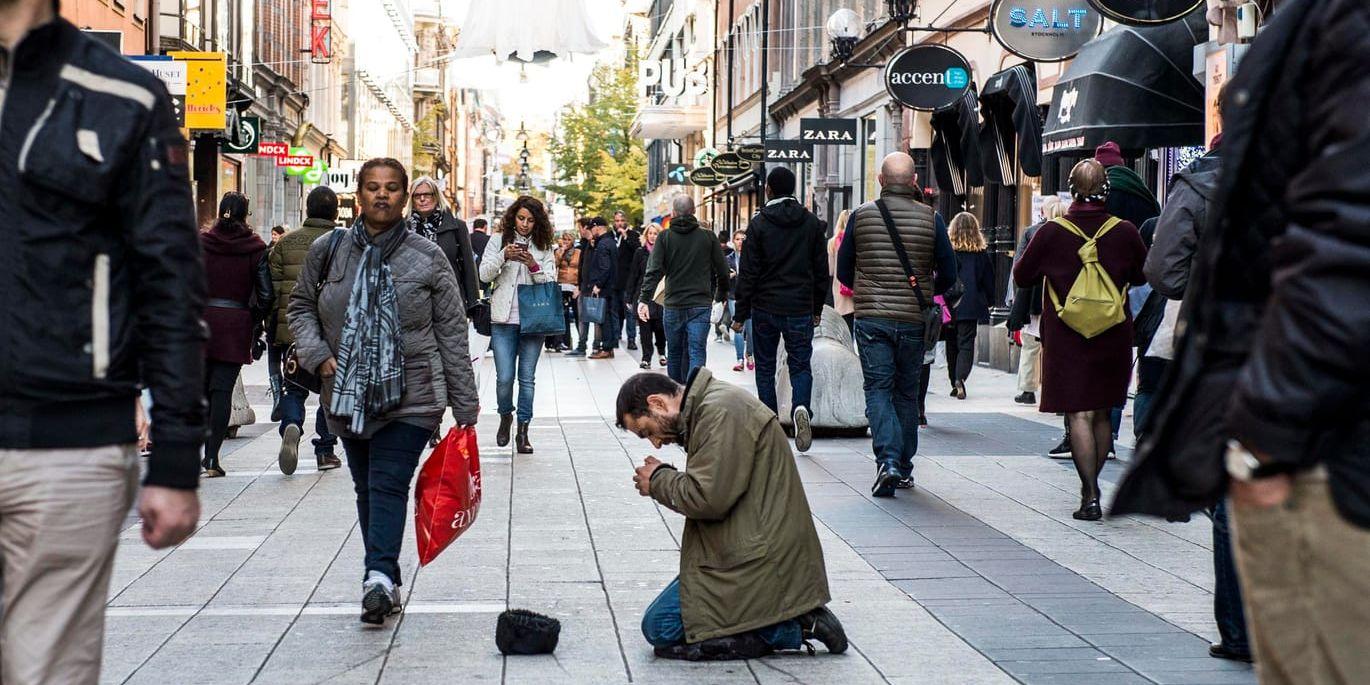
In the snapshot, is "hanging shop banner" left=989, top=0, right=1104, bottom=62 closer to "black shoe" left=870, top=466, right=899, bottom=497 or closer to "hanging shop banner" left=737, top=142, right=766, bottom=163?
"black shoe" left=870, top=466, right=899, bottom=497

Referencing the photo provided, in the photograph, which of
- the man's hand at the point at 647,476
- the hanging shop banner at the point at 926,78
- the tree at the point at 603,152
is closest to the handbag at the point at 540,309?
the man's hand at the point at 647,476

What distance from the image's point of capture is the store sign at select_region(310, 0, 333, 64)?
159 feet

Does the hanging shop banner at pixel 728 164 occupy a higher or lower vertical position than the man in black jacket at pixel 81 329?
higher

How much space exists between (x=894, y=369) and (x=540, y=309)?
3.23 m

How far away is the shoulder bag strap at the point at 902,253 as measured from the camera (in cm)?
1062

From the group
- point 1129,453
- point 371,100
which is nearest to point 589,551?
point 1129,453

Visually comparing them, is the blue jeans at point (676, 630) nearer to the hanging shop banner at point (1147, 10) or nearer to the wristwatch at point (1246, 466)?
the wristwatch at point (1246, 466)

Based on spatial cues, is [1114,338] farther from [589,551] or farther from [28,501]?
[28,501]

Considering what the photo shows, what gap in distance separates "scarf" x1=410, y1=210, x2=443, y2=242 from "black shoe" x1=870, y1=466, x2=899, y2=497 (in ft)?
10.8

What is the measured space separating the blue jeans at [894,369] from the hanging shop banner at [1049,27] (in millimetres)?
8600

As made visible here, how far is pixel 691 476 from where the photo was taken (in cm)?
600

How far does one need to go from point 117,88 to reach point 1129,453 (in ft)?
33.6

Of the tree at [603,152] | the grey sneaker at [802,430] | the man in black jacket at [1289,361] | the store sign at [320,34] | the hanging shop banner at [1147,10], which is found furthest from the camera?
the tree at [603,152]

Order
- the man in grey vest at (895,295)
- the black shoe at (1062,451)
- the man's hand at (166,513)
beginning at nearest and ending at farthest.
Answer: the man's hand at (166,513) → the man in grey vest at (895,295) → the black shoe at (1062,451)
